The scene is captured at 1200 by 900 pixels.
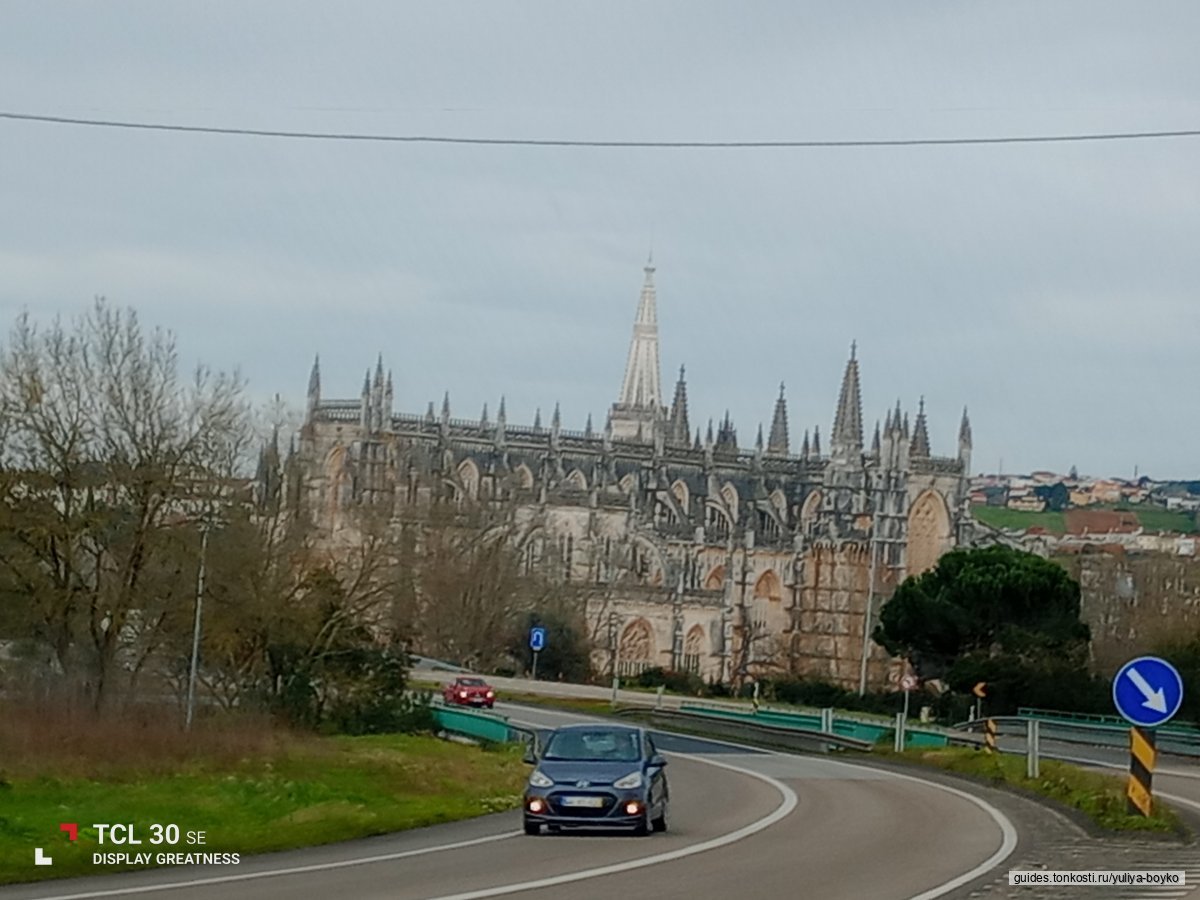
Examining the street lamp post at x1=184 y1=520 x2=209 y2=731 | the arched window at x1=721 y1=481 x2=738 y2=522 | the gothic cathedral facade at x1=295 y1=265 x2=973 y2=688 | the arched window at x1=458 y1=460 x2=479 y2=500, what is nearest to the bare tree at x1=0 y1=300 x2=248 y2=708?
the street lamp post at x1=184 y1=520 x2=209 y2=731

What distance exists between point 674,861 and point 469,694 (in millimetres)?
42613

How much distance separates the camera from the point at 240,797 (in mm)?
27672

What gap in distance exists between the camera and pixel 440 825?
24562mm

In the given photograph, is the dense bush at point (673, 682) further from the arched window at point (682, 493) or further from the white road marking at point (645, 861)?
the white road marking at point (645, 861)

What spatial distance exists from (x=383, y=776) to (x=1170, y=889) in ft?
55.5

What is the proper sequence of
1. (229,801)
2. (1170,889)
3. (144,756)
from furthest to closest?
(144,756)
(229,801)
(1170,889)

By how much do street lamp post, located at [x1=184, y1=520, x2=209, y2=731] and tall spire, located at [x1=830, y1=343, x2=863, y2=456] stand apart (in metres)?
113

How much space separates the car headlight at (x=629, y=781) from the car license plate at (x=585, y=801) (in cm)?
26

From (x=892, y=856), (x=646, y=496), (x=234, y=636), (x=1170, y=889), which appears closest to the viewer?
(x=1170, y=889)

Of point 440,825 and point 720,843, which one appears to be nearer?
point 720,843

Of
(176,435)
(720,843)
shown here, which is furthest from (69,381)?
(720,843)

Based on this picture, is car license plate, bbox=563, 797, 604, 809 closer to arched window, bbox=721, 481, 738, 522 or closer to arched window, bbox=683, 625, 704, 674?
arched window, bbox=683, 625, 704, 674

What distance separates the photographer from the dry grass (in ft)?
99.7

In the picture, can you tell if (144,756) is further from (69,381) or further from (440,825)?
(69,381)
